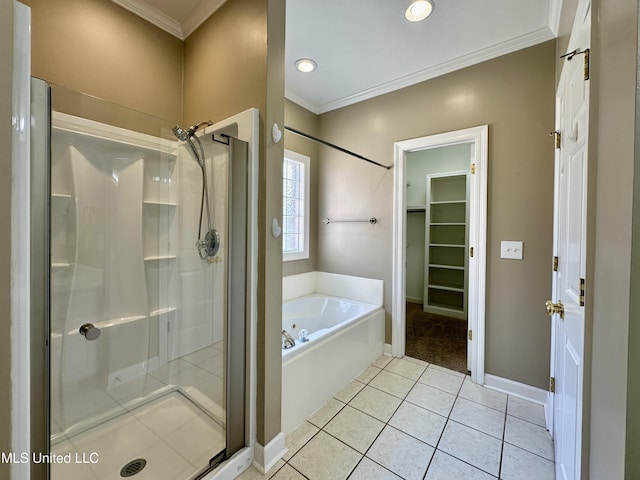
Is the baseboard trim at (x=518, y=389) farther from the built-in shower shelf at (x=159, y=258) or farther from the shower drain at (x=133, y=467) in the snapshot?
the built-in shower shelf at (x=159, y=258)

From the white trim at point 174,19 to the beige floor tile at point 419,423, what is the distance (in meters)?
2.96

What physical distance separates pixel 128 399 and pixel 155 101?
81.3 inches

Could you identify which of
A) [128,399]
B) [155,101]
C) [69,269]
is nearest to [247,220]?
[69,269]

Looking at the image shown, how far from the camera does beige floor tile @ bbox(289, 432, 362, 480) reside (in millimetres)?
1372

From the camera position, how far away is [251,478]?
4.45ft

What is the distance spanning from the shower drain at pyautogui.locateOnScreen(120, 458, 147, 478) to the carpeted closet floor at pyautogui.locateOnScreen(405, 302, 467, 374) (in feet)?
7.50

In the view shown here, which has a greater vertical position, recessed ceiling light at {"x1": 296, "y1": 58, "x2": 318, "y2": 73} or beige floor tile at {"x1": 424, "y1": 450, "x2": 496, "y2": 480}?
recessed ceiling light at {"x1": 296, "y1": 58, "x2": 318, "y2": 73}

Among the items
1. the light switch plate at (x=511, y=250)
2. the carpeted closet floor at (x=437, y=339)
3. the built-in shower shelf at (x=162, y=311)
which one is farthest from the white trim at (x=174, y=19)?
the carpeted closet floor at (x=437, y=339)

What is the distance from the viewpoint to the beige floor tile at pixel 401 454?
139 cm

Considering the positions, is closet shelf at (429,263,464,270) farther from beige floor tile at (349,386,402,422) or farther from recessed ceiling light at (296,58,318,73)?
recessed ceiling light at (296,58,318,73)

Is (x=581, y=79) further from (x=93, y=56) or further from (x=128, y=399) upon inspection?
(x=128, y=399)

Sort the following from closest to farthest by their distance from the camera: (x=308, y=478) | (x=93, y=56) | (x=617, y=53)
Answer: (x=617, y=53) < (x=308, y=478) < (x=93, y=56)

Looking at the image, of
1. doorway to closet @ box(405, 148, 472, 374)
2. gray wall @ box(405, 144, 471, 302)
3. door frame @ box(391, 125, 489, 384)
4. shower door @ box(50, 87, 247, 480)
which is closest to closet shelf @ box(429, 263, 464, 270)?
doorway to closet @ box(405, 148, 472, 374)

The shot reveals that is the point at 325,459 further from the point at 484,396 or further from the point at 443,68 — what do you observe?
the point at 443,68
